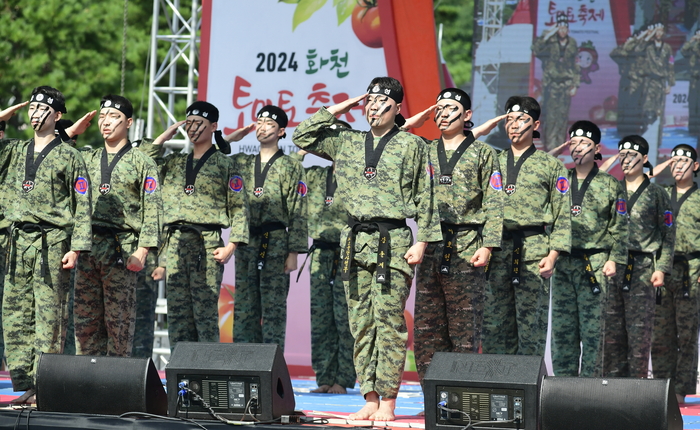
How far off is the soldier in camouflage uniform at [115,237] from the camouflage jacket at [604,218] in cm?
349

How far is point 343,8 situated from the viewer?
10281 millimetres

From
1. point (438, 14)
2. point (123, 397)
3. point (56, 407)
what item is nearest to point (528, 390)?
point (123, 397)

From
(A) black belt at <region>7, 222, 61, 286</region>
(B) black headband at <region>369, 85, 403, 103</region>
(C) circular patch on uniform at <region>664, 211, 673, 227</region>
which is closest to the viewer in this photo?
(B) black headband at <region>369, 85, 403, 103</region>

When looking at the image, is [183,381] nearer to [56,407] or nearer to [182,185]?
[56,407]

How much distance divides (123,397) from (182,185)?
2.70 m

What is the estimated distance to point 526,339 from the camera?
7.25 metres

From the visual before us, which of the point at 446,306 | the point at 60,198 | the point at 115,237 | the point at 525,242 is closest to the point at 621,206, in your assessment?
the point at 525,242

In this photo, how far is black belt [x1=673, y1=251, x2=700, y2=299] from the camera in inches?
358

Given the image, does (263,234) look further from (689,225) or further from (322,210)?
(689,225)

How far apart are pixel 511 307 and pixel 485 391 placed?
93.4 inches

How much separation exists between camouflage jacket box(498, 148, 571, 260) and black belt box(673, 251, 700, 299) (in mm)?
2408

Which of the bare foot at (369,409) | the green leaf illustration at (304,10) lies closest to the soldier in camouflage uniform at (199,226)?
the bare foot at (369,409)

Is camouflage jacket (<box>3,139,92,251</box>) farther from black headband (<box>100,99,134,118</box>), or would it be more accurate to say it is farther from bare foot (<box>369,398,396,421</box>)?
bare foot (<box>369,398,396,421</box>)

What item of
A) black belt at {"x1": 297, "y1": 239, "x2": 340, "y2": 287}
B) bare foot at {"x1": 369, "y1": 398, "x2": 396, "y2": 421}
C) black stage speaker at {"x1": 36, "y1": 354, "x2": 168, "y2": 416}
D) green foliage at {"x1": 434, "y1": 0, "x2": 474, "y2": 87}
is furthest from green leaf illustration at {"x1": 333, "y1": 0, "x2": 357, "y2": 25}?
green foliage at {"x1": 434, "y1": 0, "x2": 474, "y2": 87}
